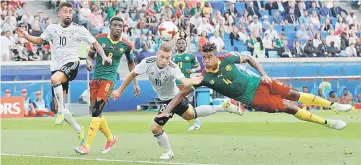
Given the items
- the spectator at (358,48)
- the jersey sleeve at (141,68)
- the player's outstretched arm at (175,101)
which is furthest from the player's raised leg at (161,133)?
the spectator at (358,48)

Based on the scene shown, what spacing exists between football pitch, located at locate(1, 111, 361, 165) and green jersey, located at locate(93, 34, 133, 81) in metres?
1.38

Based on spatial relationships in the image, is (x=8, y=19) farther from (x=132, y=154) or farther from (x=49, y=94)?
(x=132, y=154)

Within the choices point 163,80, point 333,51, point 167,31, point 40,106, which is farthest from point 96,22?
point 163,80

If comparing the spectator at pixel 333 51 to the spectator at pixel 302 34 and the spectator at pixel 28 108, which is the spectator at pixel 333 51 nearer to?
the spectator at pixel 302 34

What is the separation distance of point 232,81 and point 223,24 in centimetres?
2326

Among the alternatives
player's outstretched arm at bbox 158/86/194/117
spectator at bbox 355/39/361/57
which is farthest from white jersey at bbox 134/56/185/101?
spectator at bbox 355/39/361/57

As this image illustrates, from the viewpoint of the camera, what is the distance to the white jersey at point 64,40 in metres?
15.9

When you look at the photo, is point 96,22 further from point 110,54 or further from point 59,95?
point 59,95

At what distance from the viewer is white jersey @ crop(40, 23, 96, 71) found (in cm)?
1591

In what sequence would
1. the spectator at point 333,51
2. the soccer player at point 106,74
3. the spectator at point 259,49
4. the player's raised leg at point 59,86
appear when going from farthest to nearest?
the spectator at point 333,51, the spectator at point 259,49, the player's raised leg at point 59,86, the soccer player at point 106,74

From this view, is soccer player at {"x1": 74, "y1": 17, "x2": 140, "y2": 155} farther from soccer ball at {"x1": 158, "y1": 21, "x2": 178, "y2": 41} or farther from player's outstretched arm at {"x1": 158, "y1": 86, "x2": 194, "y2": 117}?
player's outstretched arm at {"x1": 158, "y1": 86, "x2": 194, "y2": 117}

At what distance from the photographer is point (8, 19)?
110 ft

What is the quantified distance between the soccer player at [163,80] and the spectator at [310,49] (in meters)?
23.7

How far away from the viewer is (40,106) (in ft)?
107
